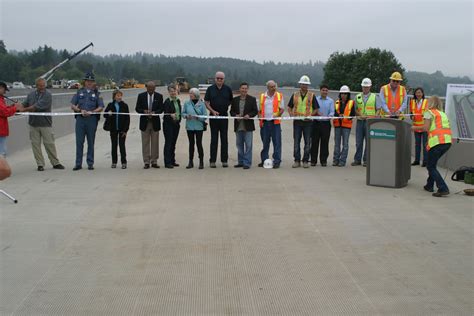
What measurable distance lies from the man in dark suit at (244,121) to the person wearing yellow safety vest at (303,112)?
948 millimetres

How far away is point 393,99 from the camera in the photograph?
520 inches

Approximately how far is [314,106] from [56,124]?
10.1 meters

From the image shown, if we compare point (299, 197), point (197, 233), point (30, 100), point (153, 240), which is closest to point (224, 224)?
point (197, 233)

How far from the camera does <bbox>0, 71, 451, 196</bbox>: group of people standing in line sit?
12.8m

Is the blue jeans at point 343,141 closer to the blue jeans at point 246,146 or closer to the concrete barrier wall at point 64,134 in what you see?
the concrete barrier wall at point 64,134

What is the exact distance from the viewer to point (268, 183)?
11.5 metres

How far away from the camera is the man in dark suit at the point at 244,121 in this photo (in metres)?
13.2

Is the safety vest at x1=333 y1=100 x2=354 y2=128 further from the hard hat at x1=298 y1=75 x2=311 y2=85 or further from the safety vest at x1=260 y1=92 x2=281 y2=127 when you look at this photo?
the safety vest at x1=260 y1=92 x2=281 y2=127

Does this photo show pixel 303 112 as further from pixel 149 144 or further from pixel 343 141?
pixel 149 144

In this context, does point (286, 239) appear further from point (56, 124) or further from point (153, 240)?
point (56, 124)

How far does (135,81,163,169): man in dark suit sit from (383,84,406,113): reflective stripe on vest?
504cm

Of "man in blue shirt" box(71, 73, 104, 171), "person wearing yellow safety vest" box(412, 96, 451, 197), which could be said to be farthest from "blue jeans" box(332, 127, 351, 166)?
"man in blue shirt" box(71, 73, 104, 171)

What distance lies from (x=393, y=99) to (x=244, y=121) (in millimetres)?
3370

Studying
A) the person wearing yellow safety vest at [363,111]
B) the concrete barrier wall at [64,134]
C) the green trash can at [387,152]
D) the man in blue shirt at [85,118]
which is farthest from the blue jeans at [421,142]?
the man in blue shirt at [85,118]
